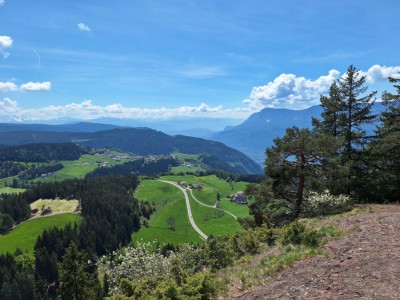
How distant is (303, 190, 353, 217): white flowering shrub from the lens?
1236 inches

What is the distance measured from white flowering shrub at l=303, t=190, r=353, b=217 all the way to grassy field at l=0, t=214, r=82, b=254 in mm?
159383

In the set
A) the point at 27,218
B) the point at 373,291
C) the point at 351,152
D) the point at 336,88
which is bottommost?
the point at 27,218

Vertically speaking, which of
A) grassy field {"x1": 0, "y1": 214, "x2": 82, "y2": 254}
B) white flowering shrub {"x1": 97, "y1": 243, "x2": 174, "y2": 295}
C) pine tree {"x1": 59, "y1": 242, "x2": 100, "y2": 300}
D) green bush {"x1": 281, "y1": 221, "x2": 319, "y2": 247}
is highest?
green bush {"x1": 281, "y1": 221, "x2": 319, "y2": 247}

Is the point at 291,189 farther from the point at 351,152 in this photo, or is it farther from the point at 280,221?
the point at 351,152

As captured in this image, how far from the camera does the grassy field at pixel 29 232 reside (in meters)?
158

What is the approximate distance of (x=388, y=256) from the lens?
49.2 ft

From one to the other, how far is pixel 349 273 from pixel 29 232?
636ft

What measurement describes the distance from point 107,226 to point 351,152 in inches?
6378

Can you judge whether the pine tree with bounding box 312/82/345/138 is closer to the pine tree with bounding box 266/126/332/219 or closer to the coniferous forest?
the coniferous forest

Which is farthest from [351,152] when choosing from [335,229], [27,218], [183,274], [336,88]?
[27,218]

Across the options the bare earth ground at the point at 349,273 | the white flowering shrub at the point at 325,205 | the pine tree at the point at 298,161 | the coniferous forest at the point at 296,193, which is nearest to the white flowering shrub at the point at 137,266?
the coniferous forest at the point at 296,193

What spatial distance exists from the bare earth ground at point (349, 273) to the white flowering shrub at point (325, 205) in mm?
11007

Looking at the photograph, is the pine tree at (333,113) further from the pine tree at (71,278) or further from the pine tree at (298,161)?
the pine tree at (71,278)

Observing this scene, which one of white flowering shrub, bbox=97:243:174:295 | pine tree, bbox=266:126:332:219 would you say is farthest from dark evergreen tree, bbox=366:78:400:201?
white flowering shrub, bbox=97:243:174:295
